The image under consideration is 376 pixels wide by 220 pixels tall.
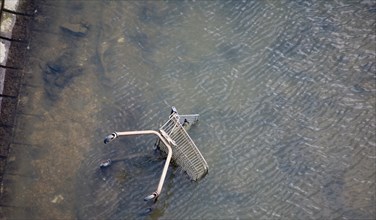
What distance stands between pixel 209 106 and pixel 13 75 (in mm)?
3510

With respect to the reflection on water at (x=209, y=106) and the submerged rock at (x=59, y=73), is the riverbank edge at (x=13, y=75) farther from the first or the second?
the submerged rock at (x=59, y=73)

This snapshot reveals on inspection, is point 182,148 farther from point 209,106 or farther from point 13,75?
point 13,75

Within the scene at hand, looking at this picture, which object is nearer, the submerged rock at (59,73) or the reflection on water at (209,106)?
the reflection on water at (209,106)

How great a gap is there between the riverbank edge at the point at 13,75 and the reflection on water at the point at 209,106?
169 millimetres

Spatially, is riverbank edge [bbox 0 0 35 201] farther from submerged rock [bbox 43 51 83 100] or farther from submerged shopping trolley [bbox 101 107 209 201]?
submerged shopping trolley [bbox 101 107 209 201]

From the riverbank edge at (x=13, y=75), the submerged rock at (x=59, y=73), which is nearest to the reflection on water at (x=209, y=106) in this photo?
the submerged rock at (x=59, y=73)

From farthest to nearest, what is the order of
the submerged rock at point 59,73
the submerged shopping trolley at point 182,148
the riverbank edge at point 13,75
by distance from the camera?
the submerged rock at point 59,73 → the riverbank edge at point 13,75 → the submerged shopping trolley at point 182,148

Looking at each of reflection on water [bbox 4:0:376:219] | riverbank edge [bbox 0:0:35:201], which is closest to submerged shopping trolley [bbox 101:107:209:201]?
reflection on water [bbox 4:0:376:219]

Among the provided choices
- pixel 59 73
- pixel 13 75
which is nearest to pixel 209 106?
pixel 59 73

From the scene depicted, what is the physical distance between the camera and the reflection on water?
7.38 metres

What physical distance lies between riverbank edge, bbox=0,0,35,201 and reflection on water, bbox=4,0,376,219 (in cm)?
17

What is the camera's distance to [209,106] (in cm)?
805

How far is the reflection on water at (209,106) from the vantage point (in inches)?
291

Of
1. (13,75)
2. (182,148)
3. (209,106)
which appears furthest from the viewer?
(13,75)
